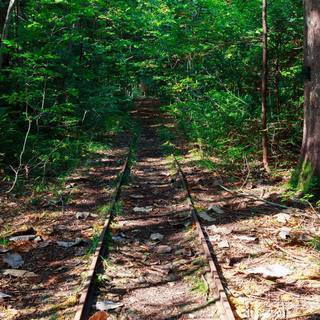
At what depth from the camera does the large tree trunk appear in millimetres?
8570

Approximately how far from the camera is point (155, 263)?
6133mm

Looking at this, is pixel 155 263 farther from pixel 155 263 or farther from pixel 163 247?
pixel 163 247

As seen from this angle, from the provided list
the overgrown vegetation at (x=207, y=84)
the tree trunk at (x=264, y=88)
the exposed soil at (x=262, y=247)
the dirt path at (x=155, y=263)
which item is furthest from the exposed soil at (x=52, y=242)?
the tree trunk at (x=264, y=88)

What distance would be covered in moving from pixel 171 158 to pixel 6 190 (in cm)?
632

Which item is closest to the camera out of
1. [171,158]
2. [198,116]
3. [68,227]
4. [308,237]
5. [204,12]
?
[308,237]

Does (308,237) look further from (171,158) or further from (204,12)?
(204,12)

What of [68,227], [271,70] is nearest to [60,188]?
[68,227]

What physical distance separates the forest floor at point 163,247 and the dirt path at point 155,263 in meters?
0.02

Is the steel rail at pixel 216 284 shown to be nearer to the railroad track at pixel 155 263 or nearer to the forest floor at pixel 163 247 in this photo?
the railroad track at pixel 155 263

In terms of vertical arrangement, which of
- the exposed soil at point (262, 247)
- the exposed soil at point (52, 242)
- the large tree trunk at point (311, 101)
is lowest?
the exposed soil at point (52, 242)

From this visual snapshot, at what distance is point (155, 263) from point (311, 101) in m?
4.89

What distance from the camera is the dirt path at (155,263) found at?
15.9 ft

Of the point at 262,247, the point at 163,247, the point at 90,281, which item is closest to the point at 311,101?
the point at 262,247

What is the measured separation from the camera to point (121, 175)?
1148 cm
